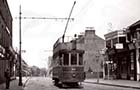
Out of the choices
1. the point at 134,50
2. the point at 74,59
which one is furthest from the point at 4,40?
the point at 134,50

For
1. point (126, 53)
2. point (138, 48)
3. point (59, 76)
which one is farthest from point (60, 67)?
point (126, 53)

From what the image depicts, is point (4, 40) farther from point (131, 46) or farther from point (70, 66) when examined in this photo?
point (131, 46)

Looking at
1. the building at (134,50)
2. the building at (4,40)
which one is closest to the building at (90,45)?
the building at (134,50)

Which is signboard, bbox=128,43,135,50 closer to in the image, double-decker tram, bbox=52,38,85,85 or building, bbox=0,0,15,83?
building, bbox=0,0,15,83

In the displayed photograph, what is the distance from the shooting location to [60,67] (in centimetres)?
2888

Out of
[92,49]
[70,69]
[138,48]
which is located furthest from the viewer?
[92,49]

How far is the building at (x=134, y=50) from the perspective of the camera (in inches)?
2015

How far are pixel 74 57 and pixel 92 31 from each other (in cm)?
6697

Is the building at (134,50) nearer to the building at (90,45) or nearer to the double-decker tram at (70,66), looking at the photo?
the double-decker tram at (70,66)

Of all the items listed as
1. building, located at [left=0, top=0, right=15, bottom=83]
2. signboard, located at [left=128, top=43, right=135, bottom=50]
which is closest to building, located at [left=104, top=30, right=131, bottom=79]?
signboard, located at [left=128, top=43, right=135, bottom=50]

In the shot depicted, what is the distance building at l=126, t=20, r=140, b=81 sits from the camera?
51.2 m

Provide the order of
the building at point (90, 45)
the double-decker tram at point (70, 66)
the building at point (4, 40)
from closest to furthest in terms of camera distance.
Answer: the double-decker tram at point (70, 66)
the building at point (4, 40)
the building at point (90, 45)

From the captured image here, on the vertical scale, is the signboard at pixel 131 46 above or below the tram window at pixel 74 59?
above

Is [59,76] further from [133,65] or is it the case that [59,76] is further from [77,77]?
[133,65]
